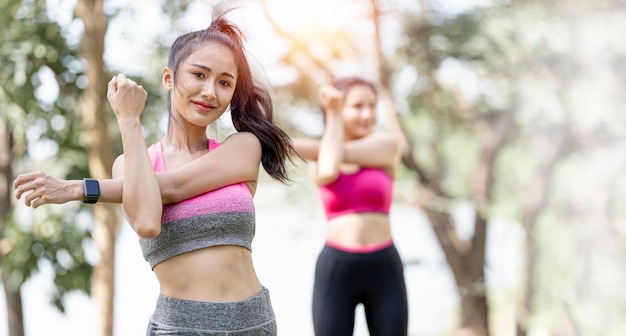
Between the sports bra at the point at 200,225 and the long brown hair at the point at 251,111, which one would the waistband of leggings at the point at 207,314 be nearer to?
the sports bra at the point at 200,225

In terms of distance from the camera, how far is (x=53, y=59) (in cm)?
496

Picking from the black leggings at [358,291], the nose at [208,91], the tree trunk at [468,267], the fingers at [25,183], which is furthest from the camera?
the tree trunk at [468,267]

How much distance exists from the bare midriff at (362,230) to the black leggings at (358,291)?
0.04 meters

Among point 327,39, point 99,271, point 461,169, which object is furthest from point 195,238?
point 461,169

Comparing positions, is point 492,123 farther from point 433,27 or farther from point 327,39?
point 327,39

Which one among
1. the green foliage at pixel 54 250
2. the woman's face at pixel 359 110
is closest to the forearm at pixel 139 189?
the woman's face at pixel 359 110

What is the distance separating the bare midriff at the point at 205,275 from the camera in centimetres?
180

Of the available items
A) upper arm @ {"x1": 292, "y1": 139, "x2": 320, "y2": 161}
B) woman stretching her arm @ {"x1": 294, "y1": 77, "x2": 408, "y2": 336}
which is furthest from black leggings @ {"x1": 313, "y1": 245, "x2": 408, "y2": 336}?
upper arm @ {"x1": 292, "y1": 139, "x2": 320, "y2": 161}

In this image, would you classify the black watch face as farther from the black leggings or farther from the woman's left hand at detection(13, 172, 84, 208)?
the black leggings

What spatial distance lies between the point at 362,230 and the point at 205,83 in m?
1.78

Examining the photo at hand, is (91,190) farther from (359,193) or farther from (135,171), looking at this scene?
(359,193)

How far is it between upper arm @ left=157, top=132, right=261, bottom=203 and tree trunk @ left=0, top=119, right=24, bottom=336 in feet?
14.2

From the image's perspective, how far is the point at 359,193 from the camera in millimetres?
3523

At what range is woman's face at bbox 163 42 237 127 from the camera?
186 centimetres
